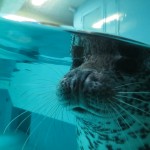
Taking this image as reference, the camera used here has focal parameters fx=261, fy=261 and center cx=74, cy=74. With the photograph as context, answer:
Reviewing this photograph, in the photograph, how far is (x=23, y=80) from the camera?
15.7 ft

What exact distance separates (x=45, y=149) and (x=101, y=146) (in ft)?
7.45

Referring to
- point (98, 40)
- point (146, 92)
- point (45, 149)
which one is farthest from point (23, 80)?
point (146, 92)

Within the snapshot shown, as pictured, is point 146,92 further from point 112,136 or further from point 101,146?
point 101,146

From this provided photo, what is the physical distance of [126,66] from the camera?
7.21ft

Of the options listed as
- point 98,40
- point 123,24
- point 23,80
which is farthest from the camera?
point 23,80

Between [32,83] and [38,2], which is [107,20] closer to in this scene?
[32,83]

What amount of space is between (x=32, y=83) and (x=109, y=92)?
2.70 meters

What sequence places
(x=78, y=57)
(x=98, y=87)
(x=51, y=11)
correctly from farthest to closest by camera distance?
(x=51, y=11) < (x=78, y=57) < (x=98, y=87)

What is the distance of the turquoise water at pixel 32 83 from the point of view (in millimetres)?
2751

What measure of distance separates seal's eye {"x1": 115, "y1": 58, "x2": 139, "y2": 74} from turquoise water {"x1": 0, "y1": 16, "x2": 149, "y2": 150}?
34cm

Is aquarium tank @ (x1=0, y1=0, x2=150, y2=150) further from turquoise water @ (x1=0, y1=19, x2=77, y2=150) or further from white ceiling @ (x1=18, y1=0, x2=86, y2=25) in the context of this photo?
white ceiling @ (x1=18, y1=0, x2=86, y2=25)

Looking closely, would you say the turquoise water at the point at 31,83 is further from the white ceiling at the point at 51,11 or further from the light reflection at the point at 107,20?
the white ceiling at the point at 51,11

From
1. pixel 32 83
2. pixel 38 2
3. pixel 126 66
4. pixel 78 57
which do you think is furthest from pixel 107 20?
pixel 38 2

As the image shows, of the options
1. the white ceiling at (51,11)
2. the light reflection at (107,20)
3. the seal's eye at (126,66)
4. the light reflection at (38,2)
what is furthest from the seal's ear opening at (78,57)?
the light reflection at (38,2)
